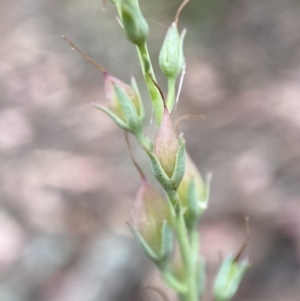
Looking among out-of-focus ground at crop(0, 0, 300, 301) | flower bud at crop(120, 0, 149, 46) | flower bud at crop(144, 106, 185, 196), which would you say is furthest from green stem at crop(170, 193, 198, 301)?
out-of-focus ground at crop(0, 0, 300, 301)

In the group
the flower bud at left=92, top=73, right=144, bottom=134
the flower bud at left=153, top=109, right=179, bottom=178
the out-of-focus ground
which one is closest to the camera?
the flower bud at left=153, top=109, right=179, bottom=178

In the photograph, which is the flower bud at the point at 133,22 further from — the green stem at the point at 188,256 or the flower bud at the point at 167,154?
the green stem at the point at 188,256

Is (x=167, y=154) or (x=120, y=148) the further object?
(x=120, y=148)

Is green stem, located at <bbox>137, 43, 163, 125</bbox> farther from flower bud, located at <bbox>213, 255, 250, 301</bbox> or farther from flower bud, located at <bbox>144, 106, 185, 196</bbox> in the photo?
flower bud, located at <bbox>213, 255, 250, 301</bbox>

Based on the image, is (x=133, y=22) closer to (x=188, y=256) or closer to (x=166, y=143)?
(x=166, y=143)

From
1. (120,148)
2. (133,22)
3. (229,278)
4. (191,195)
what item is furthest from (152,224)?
(120,148)

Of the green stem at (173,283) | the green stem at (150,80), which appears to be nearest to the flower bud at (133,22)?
the green stem at (150,80)

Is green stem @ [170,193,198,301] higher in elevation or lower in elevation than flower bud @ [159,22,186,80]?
lower
